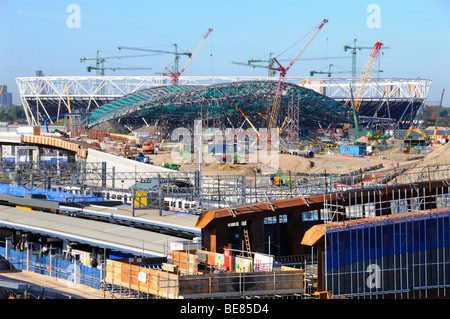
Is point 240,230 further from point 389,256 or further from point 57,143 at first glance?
point 57,143

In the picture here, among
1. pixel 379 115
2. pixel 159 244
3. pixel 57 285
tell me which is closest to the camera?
pixel 57 285

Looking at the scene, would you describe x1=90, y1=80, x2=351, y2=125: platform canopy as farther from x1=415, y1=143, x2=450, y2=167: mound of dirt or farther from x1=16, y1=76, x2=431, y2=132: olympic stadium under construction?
x1=415, y1=143, x2=450, y2=167: mound of dirt

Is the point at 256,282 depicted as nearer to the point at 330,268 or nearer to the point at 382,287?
the point at 330,268

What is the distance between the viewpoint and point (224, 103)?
122m

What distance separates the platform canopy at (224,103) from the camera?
385ft

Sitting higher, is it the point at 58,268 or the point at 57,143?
the point at 57,143

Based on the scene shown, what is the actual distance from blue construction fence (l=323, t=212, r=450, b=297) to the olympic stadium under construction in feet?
296

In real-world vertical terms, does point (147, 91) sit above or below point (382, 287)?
above

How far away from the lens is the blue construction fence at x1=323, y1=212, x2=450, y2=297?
22703 millimetres

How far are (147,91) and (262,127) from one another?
76.2 feet

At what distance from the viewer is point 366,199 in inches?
1155

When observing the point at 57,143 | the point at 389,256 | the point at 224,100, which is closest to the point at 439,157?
the point at 57,143

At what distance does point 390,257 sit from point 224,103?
9927cm
